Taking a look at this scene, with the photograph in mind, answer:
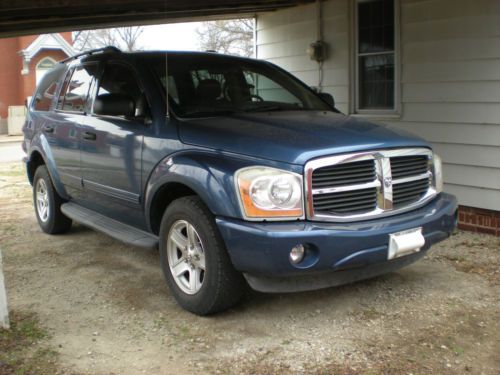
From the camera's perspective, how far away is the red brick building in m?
26.7

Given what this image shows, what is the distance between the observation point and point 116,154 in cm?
473

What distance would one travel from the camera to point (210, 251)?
12.1 feet

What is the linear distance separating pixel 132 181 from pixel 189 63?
3.85 ft

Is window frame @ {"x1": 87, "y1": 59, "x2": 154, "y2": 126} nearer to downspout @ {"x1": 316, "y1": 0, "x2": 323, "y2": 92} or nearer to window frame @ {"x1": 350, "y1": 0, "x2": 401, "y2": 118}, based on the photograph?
window frame @ {"x1": 350, "y1": 0, "x2": 401, "y2": 118}

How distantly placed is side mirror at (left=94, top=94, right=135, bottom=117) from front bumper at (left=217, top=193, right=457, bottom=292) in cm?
147

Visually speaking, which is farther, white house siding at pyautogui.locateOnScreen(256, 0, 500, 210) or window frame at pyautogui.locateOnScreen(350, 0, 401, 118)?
window frame at pyautogui.locateOnScreen(350, 0, 401, 118)

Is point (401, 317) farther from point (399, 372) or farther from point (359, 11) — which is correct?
point (359, 11)

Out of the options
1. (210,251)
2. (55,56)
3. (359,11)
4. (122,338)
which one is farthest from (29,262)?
(55,56)

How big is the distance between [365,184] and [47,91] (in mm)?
4332

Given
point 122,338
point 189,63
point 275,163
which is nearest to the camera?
point 275,163

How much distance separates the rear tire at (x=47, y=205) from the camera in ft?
20.5

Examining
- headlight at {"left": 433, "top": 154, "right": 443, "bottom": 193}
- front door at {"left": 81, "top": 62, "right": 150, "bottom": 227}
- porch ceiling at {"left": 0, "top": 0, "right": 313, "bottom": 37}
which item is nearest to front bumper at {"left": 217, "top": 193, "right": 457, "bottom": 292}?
headlight at {"left": 433, "top": 154, "right": 443, "bottom": 193}

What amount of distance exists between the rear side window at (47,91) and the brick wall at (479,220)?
4.73 m

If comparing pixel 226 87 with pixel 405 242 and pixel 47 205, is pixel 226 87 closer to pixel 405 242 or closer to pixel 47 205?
pixel 405 242
